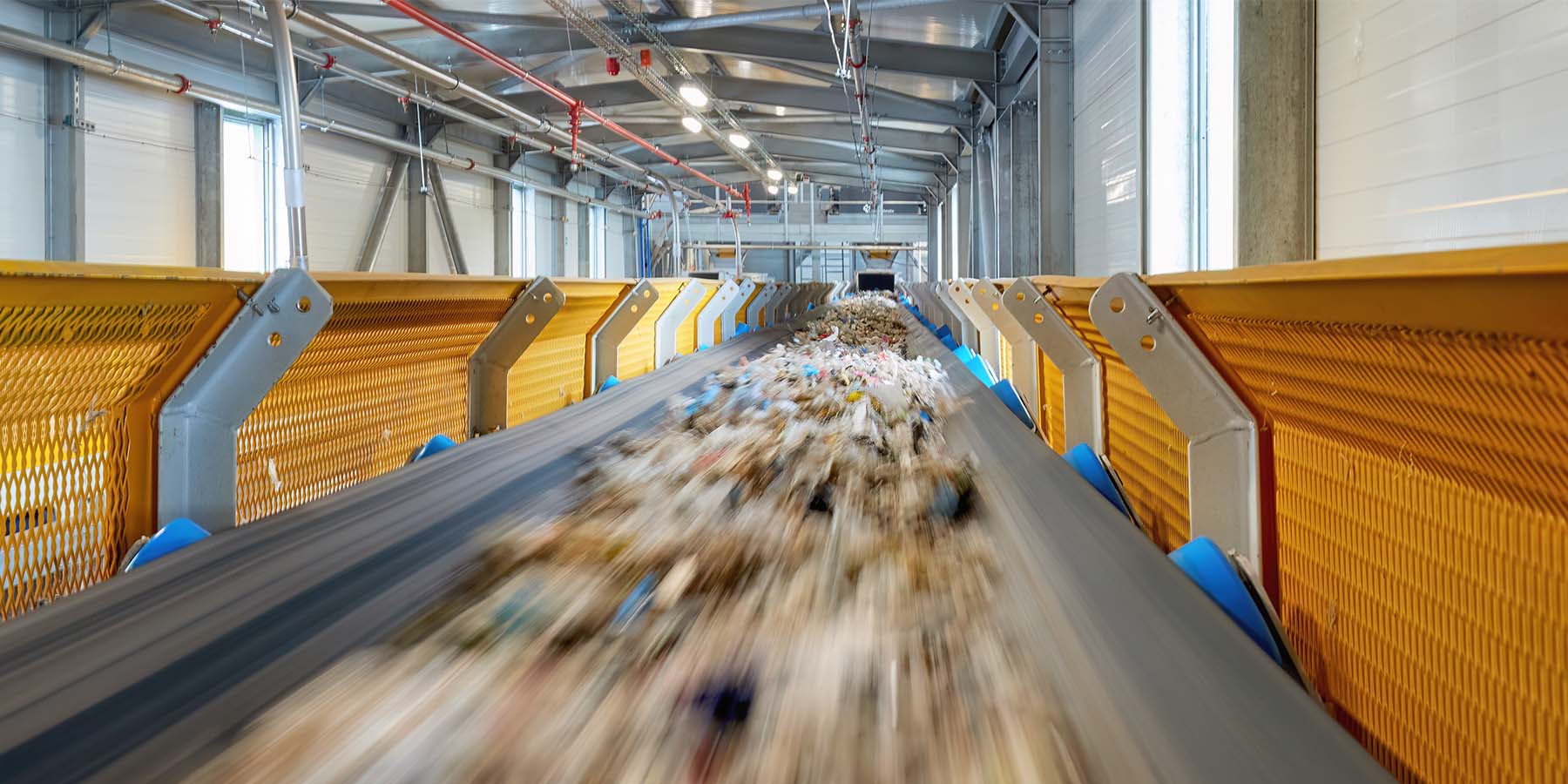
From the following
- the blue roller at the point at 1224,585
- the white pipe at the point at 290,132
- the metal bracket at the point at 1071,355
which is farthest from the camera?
the white pipe at the point at 290,132

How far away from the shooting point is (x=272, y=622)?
3.15 ft

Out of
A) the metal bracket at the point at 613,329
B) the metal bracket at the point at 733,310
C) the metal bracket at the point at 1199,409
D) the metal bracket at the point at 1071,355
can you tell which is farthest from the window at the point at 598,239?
the metal bracket at the point at 1199,409

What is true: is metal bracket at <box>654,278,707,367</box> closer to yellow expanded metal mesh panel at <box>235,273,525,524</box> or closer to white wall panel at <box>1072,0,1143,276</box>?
yellow expanded metal mesh panel at <box>235,273,525,524</box>

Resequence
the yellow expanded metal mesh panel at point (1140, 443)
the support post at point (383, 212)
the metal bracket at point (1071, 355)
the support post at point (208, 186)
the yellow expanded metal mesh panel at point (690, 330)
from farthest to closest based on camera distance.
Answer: the support post at point (383, 212) < the support post at point (208, 186) < the yellow expanded metal mesh panel at point (690, 330) < the metal bracket at point (1071, 355) < the yellow expanded metal mesh panel at point (1140, 443)

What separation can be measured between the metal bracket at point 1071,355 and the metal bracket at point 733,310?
6.10 metres

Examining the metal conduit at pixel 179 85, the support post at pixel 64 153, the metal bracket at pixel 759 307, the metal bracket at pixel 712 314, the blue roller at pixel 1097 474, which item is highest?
the metal conduit at pixel 179 85

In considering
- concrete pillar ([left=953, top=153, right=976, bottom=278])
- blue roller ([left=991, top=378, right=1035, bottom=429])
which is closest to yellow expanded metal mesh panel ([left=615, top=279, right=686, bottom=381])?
blue roller ([left=991, top=378, right=1035, bottom=429])

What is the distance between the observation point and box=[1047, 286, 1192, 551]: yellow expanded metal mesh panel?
81.0 inches

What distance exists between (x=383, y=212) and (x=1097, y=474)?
1096 centimetres

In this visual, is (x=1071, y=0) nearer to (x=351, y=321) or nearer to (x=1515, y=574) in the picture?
(x=351, y=321)

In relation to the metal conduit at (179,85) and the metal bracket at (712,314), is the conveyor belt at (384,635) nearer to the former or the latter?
the metal bracket at (712,314)

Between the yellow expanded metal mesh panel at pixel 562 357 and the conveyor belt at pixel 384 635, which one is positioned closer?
the conveyor belt at pixel 384 635

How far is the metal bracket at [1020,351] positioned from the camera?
3.76m

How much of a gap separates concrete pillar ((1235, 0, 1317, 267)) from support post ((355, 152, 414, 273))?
33.0ft
